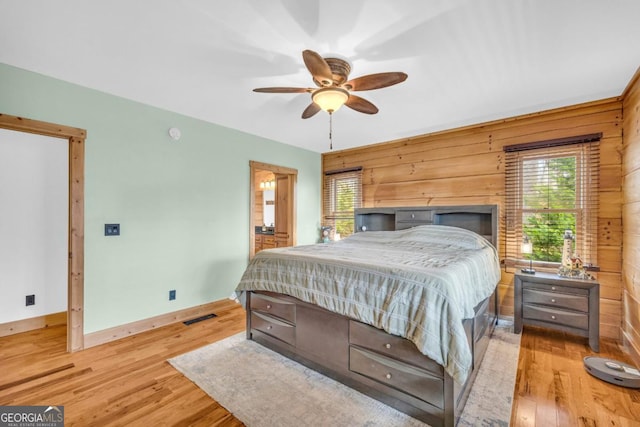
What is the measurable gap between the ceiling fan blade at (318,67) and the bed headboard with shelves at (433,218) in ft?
8.19

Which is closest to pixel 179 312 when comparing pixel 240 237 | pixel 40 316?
pixel 240 237

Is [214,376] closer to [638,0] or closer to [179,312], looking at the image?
[179,312]

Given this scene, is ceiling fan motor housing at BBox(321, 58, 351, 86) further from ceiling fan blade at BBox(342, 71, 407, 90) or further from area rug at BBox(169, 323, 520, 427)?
area rug at BBox(169, 323, 520, 427)

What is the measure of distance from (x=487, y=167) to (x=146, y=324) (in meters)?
4.48

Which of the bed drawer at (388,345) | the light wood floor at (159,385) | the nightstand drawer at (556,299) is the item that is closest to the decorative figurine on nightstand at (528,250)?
the nightstand drawer at (556,299)

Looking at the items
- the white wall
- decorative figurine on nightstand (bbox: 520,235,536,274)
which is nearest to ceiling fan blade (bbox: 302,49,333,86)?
decorative figurine on nightstand (bbox: 520,235,536,274)

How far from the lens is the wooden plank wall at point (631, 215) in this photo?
242 cm

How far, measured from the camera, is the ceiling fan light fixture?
2123mm

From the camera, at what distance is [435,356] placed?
5.19 feet

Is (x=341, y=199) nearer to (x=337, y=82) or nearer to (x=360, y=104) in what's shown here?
(x=360, y=104)

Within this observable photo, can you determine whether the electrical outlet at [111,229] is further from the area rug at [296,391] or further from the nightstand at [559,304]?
the nightstand at [559,304]

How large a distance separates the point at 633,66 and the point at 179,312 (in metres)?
4.98

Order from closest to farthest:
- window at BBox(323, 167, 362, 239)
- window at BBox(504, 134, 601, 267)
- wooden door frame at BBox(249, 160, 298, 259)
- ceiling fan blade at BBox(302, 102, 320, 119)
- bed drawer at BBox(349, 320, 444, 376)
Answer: bed drawer at BBox(349, 320, 444, 376), ceiling fan blade at BBox(302, 102, 320, 119), window at BBox(504, 134, 601, 267), wooden door frame at BBox(249, 160, 298, 259), window at BBox(323, 167, 362, 239)

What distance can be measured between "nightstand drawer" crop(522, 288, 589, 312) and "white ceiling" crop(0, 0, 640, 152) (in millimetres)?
1993
